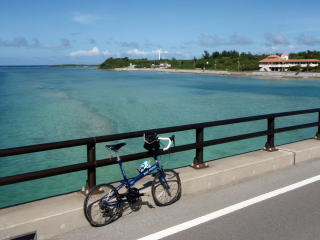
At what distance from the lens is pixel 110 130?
2628 centimetres

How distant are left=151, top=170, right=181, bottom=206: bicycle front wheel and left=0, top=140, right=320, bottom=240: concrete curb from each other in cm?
14

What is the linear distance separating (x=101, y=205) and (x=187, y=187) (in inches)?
65.4

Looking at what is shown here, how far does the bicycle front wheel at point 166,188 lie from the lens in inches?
201

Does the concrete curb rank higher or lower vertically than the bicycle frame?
lower

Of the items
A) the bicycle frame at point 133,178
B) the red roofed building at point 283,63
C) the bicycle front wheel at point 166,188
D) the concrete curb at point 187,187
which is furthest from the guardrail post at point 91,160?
the red roofed building at point 283,63

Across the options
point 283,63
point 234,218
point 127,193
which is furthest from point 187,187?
point 283,63

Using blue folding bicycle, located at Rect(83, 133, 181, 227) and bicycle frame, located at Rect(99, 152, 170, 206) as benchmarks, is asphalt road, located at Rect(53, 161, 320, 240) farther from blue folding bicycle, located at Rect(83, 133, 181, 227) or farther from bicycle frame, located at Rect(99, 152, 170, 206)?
bicycle frame, located at Rect(99, 152, 170, 206)

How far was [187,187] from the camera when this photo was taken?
5.65 metres

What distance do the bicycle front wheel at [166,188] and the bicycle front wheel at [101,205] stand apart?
698mm

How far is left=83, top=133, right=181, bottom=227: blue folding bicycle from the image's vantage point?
4.48 m

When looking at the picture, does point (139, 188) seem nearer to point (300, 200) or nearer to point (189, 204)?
point (189, 204)

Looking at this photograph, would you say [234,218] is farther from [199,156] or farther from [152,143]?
[199,156]

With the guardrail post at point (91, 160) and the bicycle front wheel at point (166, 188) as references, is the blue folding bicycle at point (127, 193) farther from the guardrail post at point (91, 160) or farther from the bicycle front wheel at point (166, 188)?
the guardrail post at point (91, 160)

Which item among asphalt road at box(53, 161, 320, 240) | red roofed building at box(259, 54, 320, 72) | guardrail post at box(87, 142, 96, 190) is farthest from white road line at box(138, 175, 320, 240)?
red roofed building at box(259, 54, 320, 72)
